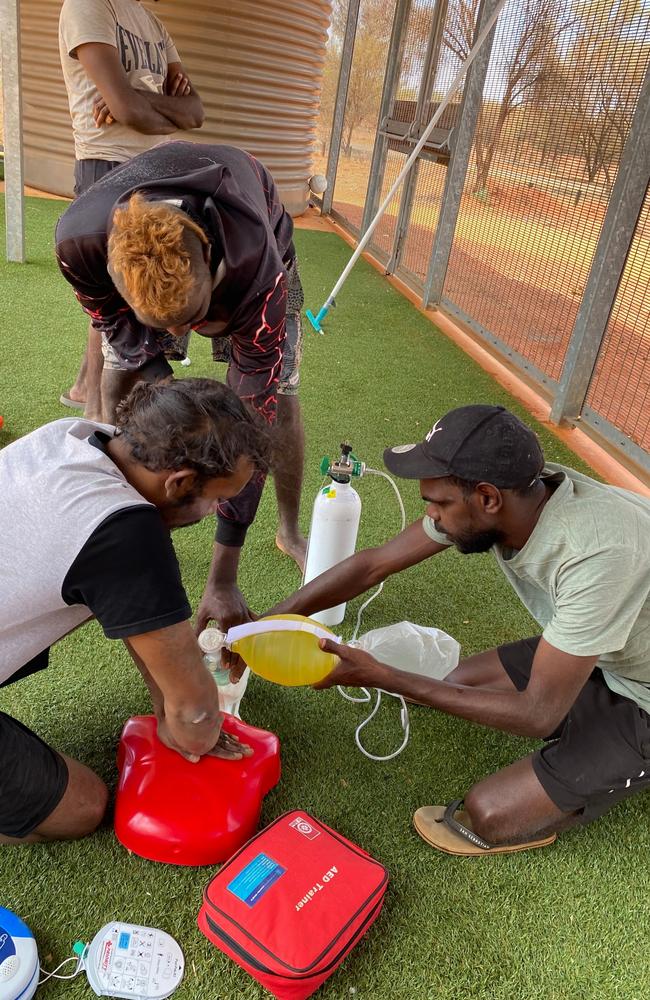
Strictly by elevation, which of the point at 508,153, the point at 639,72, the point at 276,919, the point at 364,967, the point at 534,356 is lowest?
the point at 364,967

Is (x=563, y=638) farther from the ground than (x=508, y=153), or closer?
closer

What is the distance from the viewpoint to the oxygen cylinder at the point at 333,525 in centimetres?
225

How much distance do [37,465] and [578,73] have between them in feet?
13.7

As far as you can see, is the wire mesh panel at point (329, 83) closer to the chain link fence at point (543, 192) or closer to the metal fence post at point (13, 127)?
the chain link fence at point (543, 192)

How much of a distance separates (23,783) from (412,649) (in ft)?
4.00

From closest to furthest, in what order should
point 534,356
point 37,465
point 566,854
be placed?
point 37,465
point 566,854
point 534,356

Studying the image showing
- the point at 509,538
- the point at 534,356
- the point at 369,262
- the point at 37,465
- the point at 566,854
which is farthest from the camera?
the point at 369,262

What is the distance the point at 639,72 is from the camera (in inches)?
145

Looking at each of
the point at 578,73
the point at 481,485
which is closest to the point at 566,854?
the point at 481,485

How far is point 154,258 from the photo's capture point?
1.56 metres

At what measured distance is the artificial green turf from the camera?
1.51 m

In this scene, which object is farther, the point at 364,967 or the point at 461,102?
the point at 461,102

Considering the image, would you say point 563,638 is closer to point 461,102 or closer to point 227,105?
point 461,102

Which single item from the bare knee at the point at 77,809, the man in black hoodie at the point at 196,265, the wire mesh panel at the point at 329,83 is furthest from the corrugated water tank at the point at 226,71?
the bare knee at the point at 77,809
